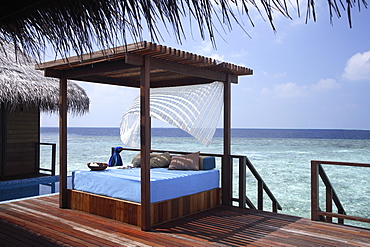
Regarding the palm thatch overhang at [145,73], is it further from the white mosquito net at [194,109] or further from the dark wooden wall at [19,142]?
the dark wooden wall at [19,142]

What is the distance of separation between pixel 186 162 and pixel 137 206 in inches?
53.3

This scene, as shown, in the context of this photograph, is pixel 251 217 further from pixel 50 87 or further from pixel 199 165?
pixel 50 87

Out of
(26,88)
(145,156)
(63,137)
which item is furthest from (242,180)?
(26,88)

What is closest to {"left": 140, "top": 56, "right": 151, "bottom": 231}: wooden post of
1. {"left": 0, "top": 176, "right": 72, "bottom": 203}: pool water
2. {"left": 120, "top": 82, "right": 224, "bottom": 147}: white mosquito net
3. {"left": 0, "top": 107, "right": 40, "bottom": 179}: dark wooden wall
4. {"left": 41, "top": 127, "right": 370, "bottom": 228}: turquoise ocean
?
{"left": 120, "top": 82, "right": 224, "bottom": 147}: white mosquito net

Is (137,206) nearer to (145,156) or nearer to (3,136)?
(145,156)

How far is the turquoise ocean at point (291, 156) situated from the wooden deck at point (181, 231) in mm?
6720

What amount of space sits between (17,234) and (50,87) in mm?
5375

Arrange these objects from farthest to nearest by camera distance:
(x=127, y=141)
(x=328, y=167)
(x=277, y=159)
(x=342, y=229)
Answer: (x=277, y=159) < (x=328, y=167) < (x=127, y=141) < (x=342, y=229)

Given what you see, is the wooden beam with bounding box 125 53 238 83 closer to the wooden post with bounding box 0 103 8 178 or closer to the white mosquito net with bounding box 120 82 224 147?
the white mosquito net with bounding box 120 82 224 147

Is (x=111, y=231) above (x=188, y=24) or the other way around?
the other way around

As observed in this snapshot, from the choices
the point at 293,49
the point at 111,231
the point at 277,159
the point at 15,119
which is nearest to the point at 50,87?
the point at 15,119

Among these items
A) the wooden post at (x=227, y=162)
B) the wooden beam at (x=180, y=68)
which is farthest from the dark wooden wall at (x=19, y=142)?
the wooden beam at (x=180, y=68)

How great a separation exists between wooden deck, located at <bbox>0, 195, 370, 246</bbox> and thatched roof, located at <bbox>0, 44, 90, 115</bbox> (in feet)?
11.5

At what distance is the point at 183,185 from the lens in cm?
518
